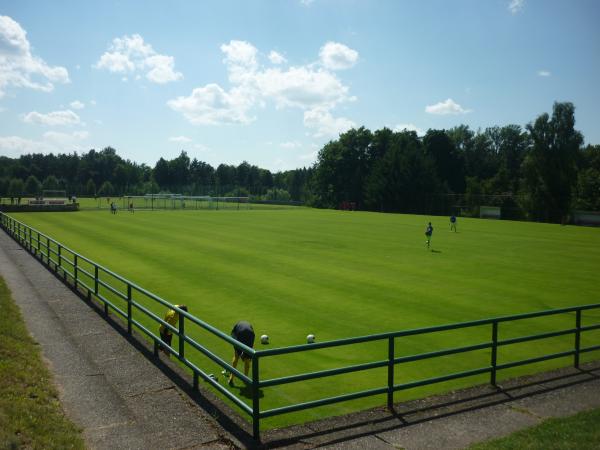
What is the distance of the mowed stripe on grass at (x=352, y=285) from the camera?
37.8 ft

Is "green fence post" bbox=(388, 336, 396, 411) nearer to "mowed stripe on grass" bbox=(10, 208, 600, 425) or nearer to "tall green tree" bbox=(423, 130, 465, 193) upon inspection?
"mowed stripe on grass" bbox=(10, 208, 600, 425)

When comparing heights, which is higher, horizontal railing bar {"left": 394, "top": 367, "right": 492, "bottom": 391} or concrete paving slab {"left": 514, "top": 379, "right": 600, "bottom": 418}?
horizontal railing bar {"left": 394, "top": 367, "right": 492, "bottom": 391}

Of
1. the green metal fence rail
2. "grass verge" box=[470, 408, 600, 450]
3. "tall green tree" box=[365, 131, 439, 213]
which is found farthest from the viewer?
"tall green tree" box=[365, 131, 439, 213]

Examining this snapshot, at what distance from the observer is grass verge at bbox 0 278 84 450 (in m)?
6.21

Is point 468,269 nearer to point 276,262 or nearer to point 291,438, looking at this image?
point 276,262

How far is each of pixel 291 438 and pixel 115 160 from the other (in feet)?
647

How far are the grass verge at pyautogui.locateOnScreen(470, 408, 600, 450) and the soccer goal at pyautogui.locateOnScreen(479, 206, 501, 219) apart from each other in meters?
68.1

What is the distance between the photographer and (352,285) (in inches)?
760

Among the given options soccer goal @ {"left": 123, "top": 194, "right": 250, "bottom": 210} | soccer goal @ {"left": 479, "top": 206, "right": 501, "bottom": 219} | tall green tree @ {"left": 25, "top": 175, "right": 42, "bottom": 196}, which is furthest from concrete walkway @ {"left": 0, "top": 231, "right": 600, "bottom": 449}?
tall green tree @ {"left": 25, "top": 175, "right": 42, "bottom": 196}

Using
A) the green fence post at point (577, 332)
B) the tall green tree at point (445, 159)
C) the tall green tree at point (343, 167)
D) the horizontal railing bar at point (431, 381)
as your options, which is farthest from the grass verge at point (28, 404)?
the tall green tree at point (445, 159)

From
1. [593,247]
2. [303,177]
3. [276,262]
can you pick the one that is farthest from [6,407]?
[303,177]

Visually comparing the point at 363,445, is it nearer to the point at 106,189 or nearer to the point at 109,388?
the point at 109,388

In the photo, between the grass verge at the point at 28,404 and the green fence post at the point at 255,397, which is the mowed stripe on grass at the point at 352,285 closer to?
the green fence post at the point at 255,397

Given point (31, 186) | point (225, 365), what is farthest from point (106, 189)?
point (225, 365)
